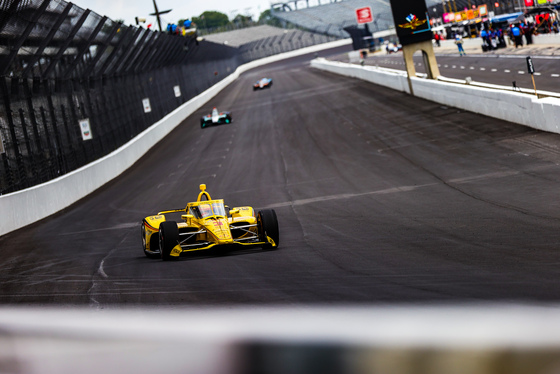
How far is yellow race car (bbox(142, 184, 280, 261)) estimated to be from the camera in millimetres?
12141

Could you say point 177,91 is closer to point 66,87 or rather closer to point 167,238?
point 66,87

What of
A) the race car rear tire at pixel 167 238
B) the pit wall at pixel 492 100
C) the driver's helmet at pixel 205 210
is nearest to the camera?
the race car rear tire at pixel 167 238

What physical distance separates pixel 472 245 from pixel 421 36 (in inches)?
1242

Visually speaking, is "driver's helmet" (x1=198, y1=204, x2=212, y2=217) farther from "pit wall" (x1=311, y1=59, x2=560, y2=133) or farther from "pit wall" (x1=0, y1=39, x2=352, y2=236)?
"pit wall" (x1=311, y1=59, x2=560, y2=133)

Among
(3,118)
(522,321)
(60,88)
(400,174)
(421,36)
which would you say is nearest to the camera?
(522,321)

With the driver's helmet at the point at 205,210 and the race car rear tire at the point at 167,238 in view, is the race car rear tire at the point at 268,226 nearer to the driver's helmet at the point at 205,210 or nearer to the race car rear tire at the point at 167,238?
the driver's helmet at the point at 205,210

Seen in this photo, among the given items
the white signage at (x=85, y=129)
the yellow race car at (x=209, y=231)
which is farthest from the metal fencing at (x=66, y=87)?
the yellow race car at (x=209, y=231)

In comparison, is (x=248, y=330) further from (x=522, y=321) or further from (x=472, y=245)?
(x=472, y=245)

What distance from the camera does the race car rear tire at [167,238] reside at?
12062mm

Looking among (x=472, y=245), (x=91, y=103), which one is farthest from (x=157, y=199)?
(x=472, y=245)

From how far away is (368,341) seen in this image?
158 centimetres

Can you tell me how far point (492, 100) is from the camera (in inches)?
1077

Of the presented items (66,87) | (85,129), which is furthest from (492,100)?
(66,87)

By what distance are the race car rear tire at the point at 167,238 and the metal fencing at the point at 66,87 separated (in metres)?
9.61
